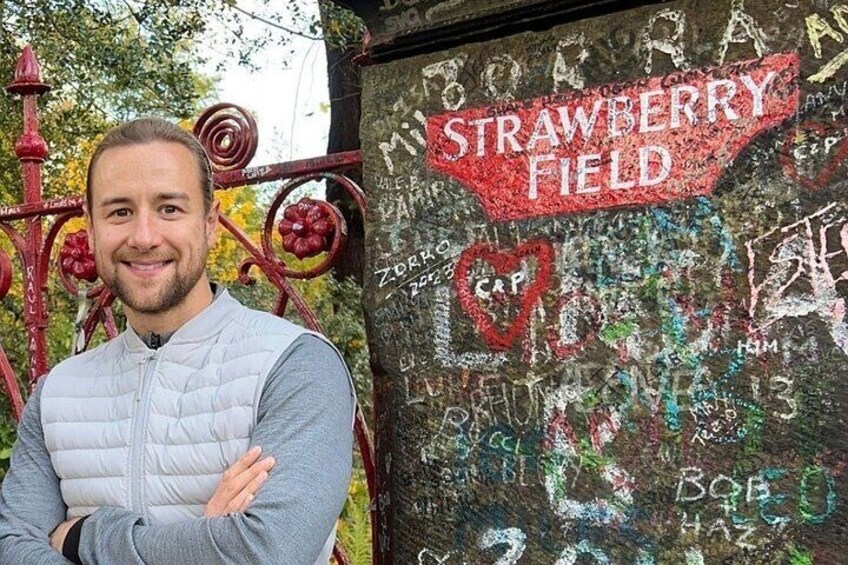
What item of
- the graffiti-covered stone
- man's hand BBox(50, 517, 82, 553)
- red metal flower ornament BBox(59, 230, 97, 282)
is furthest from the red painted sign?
red metal flower ornament BBox(59, 230, 97, 282)

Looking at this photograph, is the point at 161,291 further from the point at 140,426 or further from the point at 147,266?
the point at 140,426

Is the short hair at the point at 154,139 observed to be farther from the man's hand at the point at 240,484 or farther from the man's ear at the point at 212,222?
the man's hand at the point at 240,484

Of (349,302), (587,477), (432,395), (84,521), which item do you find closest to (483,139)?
(432,395)

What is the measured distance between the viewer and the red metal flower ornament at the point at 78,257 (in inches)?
129

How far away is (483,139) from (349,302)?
391cm

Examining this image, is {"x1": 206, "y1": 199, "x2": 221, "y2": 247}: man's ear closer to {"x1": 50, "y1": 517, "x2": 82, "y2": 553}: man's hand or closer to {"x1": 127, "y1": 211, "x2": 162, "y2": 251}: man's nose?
{"x1": 127, "y1": 211, "x2": 162, "y2": 251}: man's nose

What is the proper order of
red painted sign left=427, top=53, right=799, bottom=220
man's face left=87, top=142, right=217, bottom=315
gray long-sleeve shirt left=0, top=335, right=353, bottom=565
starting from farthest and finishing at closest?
man's face left=87, top=142, right=217, bottom=315, red painted sign left=427, top=53, right=799, bottom=220, gray long-sleeve shirt left=0, top=335, right=353, bottom=565

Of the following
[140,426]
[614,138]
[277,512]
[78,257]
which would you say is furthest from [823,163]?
[78,257]

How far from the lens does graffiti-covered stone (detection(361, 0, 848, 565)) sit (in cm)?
Answer: 205

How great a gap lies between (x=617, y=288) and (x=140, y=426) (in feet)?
3.46

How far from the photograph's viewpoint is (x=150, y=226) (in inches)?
92.0

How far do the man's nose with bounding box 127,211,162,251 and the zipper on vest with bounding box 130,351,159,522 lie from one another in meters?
0.24

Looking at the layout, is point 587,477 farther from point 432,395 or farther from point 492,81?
point 492,81

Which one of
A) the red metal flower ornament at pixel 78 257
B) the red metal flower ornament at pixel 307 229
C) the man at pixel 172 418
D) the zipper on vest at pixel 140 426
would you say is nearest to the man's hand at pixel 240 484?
the man at pixel 172 418
